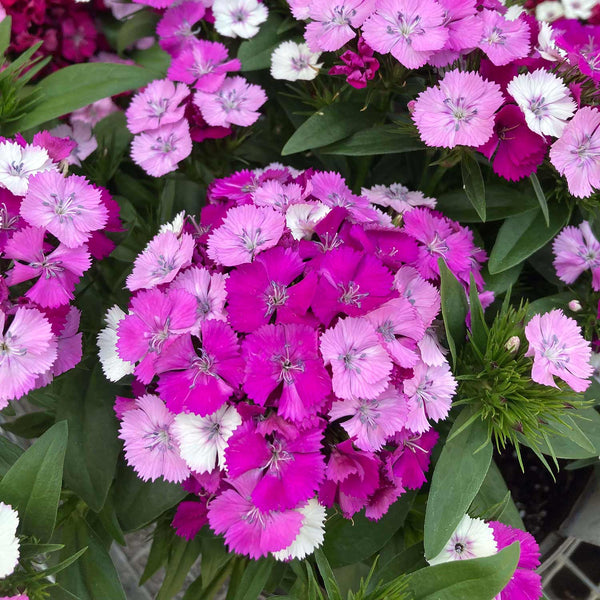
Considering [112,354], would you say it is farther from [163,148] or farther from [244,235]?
[163,148]

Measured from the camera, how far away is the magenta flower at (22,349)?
0.84 metres

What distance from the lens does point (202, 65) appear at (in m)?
1.25

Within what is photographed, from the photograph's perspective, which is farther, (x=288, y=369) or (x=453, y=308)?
(x=453, y=308)

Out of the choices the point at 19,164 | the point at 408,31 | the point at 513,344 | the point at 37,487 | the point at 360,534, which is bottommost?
the point at 360,534

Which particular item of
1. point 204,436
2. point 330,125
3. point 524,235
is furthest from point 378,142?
point 204,436

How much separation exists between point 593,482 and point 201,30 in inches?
54.6

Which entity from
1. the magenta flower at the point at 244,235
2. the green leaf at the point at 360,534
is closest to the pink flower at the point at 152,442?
the magenta flower at the point at 244,235

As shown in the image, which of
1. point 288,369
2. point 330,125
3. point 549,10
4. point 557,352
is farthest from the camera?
point 549,10

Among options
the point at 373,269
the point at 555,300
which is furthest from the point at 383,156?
the point at 373,269

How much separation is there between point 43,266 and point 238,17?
74cm

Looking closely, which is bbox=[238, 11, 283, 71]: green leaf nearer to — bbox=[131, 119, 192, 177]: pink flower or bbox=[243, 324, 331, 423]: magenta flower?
bbox=[131, 119, 192, 177]: pink flower

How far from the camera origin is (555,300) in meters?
1.21

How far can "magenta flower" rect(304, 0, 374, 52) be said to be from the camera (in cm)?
104

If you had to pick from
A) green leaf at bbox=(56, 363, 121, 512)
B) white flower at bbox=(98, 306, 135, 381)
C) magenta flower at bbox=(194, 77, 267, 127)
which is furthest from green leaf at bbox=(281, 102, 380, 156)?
green leaf at bbox=(56, 363, 121, 512)
